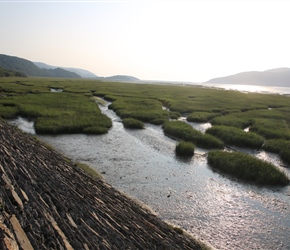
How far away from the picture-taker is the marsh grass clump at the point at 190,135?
1006 inches

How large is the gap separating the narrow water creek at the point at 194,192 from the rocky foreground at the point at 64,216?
116 inches

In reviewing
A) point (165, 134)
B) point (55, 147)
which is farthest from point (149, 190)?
point (165, 134)

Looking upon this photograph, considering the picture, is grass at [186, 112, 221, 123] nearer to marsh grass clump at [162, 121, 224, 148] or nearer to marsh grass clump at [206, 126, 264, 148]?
marsh grass clump at [162, 121, 224, 148]

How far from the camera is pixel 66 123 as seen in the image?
1156 inches

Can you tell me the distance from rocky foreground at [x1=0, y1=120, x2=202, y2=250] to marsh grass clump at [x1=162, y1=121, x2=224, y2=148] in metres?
16.1

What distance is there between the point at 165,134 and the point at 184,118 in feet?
39.0

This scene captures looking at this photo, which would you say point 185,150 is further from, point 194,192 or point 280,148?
point 280,148

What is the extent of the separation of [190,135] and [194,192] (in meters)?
12.4

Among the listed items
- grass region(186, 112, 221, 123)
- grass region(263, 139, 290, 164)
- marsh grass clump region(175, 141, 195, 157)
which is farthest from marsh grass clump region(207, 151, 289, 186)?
grass region(186, 112, 221, 123)

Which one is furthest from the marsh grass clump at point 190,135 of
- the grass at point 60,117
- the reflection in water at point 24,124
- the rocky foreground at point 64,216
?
the rocky foreground at point 64,216

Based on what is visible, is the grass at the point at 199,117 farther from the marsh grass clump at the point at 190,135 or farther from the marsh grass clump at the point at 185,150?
the marsh grass clump at the point at 185,150

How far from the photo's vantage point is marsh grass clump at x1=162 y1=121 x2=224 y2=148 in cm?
2556

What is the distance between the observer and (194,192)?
15633mm

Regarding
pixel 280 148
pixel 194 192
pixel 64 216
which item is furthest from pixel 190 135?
pixel 64 216
